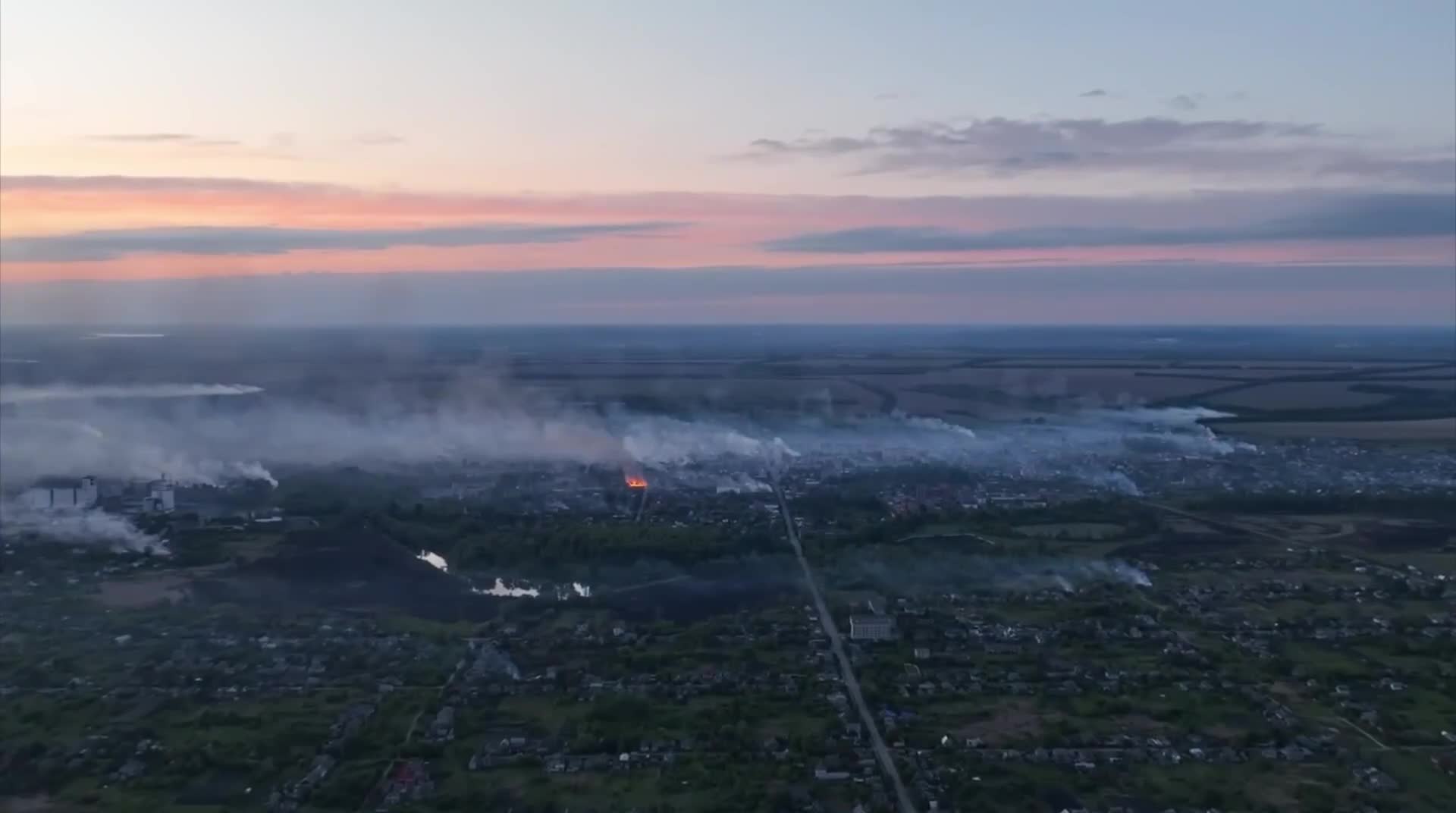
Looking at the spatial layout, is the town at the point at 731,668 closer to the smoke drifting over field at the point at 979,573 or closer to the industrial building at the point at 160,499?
the smoke drifting over field at the point at 979,573

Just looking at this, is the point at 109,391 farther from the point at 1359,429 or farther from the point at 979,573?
the point at 1359,429

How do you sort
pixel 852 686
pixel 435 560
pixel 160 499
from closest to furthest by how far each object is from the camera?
pixel 852 686, pixel 435 560, pixel 160 499

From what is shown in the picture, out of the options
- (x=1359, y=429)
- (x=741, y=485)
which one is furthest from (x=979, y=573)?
(x=1359, y=429)

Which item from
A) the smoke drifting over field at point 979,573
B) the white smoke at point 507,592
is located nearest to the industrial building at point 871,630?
the smoke drifting over field at point 979,573

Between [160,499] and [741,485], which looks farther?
[741,485]

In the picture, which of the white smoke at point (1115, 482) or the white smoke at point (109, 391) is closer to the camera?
the white smoke at point (1115, 482)

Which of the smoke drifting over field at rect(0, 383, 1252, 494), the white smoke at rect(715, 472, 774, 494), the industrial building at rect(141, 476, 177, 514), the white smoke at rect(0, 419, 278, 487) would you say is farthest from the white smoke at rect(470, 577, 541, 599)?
the white smoke at rect(0, 419, 278, 487)
